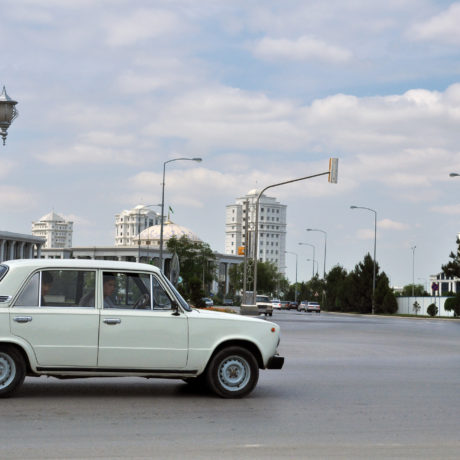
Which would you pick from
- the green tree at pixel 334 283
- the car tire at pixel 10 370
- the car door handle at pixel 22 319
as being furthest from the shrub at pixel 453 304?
the car tire at pixel 10 370

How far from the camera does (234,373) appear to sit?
36.3 ft

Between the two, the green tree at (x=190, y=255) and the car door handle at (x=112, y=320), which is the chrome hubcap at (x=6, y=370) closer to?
the car door handle at (x=112, y=320)

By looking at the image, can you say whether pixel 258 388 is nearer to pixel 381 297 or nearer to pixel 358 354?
pixel 358 354

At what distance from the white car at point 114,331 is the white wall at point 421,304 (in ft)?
237

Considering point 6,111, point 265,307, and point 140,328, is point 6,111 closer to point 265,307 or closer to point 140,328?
point 140,328

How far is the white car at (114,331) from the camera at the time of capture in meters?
10.4

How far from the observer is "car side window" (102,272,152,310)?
1079 cm

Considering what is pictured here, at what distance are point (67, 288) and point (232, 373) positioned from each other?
2.26m

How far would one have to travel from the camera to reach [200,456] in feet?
23.9

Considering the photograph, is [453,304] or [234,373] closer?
[234,373]

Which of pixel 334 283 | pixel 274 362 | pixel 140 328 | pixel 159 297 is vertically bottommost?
pixel 274 362

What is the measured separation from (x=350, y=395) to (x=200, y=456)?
4.84 meters

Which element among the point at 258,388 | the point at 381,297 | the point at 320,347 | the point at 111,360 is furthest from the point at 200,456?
the point at 381,297

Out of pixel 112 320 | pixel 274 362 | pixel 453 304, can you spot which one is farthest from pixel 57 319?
pixel 453 304
